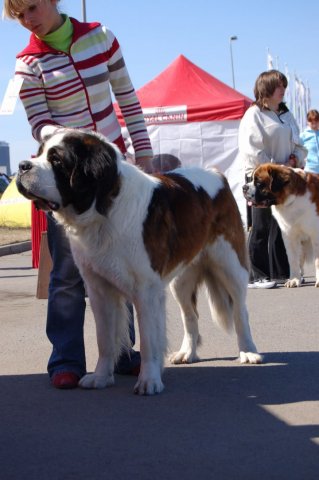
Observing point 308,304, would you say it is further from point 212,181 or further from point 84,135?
point 84,135

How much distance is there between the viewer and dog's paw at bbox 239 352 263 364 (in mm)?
5414

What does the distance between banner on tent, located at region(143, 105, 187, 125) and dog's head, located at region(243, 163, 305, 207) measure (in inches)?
252

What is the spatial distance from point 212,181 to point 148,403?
4.88 ft

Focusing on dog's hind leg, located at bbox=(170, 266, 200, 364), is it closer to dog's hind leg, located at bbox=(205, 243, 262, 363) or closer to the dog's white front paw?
dog's hind leg, located at bbox=(205, 243, 262, 363)

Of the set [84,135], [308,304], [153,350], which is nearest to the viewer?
[84,135]

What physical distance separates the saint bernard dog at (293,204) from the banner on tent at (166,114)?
6197mm

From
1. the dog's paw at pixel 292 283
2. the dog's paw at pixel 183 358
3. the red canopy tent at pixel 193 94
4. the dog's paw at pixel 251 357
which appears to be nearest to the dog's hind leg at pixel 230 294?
the dog's paw at pixel 251 357

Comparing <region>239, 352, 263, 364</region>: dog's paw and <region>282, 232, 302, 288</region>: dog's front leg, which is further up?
<region>239, 352, 263, 364</region>: dog's paw

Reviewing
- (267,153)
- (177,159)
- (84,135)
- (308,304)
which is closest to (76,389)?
(84,135)

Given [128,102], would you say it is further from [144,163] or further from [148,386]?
[148,386]

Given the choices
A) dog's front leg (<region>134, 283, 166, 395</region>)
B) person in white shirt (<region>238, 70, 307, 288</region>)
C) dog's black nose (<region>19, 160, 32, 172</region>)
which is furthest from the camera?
person in white shirt (<region>238, 70, 307, 288</region>)

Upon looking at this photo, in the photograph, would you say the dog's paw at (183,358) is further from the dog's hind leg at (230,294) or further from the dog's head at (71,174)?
the dog's head at (71,174)

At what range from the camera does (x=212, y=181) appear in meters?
5.29

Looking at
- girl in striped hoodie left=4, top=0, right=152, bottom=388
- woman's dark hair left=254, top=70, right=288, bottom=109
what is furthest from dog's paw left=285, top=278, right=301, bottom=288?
girl in striped hoodie left=4, top=0, right=152, bottom=388
